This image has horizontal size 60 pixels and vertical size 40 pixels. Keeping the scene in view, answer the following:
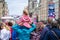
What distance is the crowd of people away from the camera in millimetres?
8523

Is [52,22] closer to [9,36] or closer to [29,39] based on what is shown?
[29,39]

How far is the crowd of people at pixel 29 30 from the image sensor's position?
8523 mm

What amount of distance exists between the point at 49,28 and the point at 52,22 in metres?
0.26

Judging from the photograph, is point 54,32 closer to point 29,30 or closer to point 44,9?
point 29,30

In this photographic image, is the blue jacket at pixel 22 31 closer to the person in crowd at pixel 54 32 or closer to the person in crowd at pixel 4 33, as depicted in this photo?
the person in crowd at pixel 4 33

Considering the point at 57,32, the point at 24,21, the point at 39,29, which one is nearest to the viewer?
the point at 57,32

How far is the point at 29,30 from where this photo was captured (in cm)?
1019

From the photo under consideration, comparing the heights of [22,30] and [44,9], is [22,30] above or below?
above

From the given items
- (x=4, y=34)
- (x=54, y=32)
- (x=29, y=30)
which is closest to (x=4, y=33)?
(x=4, y=34)

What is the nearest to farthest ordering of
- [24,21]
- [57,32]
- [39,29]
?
[57,32], [24,21], [39,29]

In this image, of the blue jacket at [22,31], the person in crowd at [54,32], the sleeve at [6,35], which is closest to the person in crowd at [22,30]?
the blue jacket at [22,31]

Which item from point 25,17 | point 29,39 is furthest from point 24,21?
point 29,39

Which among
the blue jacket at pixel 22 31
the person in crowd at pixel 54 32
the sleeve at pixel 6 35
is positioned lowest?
the sleeve at pixel 6 35

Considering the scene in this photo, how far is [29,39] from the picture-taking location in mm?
10602
